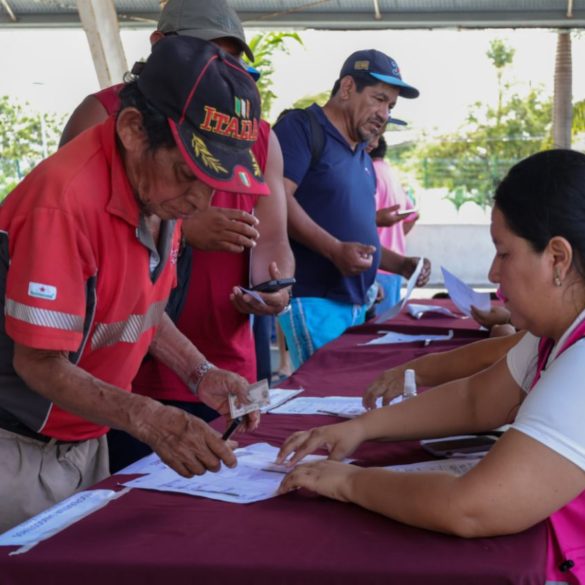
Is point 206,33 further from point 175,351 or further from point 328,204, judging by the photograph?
point 328,204

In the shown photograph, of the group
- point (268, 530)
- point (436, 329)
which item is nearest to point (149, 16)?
point (436, 329)

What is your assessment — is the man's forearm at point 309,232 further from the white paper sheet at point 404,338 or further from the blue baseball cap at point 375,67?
the blue baseball cap at point 375,67

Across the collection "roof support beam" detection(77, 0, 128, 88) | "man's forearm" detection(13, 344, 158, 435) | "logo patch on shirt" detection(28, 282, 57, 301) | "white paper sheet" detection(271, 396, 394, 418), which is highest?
"roof support beam" detection(77, 0, 128, 88)

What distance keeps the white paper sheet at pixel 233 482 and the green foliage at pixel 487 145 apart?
9.39 meters

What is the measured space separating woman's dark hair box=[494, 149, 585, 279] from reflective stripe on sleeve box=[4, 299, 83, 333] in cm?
72

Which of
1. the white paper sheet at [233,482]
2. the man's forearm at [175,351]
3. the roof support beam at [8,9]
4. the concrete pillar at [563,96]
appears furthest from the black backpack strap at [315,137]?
the concrete pillar at [563,96]

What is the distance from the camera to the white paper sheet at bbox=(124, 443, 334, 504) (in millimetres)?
1515

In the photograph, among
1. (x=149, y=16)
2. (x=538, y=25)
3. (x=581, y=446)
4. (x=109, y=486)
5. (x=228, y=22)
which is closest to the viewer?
(x=581, y=446)

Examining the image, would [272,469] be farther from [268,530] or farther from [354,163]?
[354,163]

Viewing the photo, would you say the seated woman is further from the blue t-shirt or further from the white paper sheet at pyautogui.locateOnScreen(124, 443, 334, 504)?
the blue t-shirt

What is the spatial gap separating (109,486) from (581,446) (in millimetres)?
798

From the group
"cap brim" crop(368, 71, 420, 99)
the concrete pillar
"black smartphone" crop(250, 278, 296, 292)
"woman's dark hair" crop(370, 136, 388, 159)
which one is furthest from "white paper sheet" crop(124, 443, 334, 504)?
the concrete pillar

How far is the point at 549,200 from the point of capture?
141 centimetres

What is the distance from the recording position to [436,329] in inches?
131
